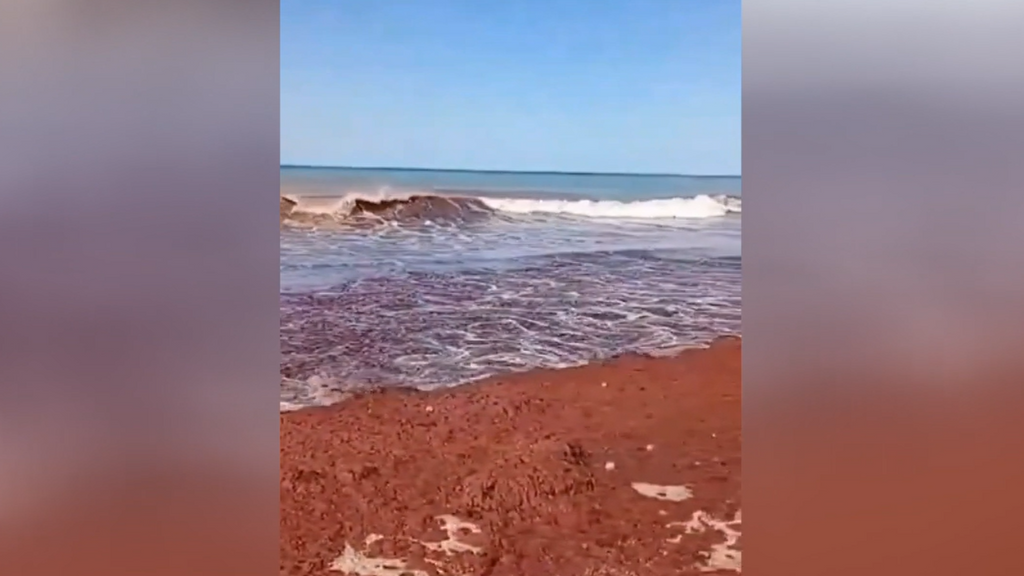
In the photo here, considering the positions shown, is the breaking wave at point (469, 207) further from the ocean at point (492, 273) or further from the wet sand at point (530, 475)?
the wet sand at point (530, 475)

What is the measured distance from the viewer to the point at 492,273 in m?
2.02

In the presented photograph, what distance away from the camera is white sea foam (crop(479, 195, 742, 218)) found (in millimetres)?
2000

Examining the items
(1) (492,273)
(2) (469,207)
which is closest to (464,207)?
(2) (469,207)
